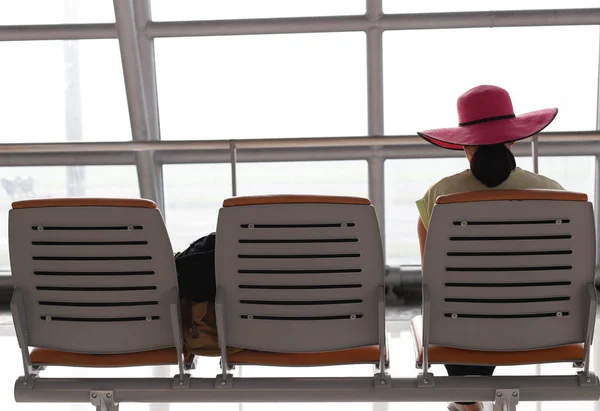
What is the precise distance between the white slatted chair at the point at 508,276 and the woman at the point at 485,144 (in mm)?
395

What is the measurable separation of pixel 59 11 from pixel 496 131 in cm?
439

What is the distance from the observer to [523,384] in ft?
8.07

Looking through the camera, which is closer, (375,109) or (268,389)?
(268,389)

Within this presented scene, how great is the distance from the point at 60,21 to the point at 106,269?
4115mm

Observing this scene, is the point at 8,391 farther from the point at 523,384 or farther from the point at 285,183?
the point at 285,183

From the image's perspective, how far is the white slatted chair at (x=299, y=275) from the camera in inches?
88.5

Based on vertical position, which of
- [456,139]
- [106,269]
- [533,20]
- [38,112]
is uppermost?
[533,20]

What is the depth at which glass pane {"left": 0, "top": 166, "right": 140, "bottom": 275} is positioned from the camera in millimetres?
6496

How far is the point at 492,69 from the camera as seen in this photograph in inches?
247

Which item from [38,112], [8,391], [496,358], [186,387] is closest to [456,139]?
[496,358]

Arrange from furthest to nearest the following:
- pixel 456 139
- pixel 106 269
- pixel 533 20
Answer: pixel 533 20
pixel 456 139
pixel 106 269

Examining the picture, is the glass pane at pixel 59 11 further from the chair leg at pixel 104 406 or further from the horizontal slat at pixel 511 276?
the horizontal slat at pixel 511 276

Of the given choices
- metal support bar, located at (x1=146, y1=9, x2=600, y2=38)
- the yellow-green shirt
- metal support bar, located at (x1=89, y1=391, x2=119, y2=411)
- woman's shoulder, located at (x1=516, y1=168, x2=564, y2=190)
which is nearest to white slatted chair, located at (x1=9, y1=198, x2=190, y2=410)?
metal support bar, located at (x1=89, y1=391, x2=119, y2=411)

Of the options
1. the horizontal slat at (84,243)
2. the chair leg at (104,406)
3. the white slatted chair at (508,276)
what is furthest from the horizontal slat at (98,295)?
the white slatted chair at (508,276)
